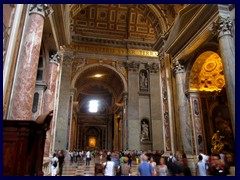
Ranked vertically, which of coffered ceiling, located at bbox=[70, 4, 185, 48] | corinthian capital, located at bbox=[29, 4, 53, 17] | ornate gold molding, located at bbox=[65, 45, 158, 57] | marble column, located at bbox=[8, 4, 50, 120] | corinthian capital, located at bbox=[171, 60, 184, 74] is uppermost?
coffered ceiling, located at bbox=[70, 4, 185, 48]

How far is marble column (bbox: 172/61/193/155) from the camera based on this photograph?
24.0 ft

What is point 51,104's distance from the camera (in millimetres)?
7254

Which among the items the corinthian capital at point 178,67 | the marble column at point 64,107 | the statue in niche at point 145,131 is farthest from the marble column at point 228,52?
the marble column at point 64,107

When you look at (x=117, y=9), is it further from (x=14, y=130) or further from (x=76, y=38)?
(x=14, y=130)

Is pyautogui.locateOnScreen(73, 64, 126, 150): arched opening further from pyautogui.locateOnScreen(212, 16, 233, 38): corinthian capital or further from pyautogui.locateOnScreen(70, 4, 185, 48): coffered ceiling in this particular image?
pyautogui.locateOnScreen(212, 16, 233, 38): corinthian capital

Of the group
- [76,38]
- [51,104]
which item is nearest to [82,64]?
[76,38]

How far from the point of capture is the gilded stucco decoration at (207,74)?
7932 millimetres

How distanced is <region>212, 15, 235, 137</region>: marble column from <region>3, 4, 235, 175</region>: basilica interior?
2 centimetres

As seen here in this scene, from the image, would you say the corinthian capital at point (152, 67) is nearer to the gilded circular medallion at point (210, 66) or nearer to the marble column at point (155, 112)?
the marble column at point (155, 112)

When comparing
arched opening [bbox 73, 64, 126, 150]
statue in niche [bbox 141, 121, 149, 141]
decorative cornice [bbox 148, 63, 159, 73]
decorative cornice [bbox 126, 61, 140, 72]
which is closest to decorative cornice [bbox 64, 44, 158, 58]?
decorative cornice [bbox 126, 61, 140, 72]

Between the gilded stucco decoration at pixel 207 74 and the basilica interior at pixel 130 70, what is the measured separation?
0.04 m

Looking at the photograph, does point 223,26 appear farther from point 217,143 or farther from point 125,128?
point 125,128

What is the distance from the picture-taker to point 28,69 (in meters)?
4.60

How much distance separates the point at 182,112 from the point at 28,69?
217 inches
